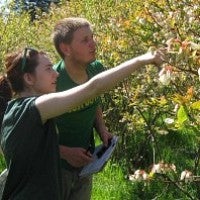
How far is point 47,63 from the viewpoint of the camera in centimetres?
260

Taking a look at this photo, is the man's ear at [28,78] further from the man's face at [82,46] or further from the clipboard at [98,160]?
the clipboard at [98,160]

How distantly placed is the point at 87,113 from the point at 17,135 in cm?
92

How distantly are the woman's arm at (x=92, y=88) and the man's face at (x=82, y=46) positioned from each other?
85 centimetres

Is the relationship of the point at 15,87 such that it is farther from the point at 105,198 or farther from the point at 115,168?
the point at 115,168

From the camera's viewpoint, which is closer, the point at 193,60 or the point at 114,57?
the point at 193,60

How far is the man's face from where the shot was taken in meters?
3.18

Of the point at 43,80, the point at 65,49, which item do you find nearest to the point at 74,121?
the point at 65,49

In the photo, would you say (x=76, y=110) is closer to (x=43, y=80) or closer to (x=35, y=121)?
(x=43, y=80)

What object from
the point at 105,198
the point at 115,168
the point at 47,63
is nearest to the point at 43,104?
the point at 47,63

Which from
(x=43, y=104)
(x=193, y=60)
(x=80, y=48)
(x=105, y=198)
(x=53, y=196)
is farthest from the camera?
(x=105, y=198)

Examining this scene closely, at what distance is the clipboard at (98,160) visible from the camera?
320 cm

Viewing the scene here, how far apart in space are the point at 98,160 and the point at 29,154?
0.88 m

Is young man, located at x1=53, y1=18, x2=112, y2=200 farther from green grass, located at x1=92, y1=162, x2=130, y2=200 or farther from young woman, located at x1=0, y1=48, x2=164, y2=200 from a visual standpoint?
green grass, located at x1=92, y1=162, x2=130, y2=200

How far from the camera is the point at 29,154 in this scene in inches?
95.9
